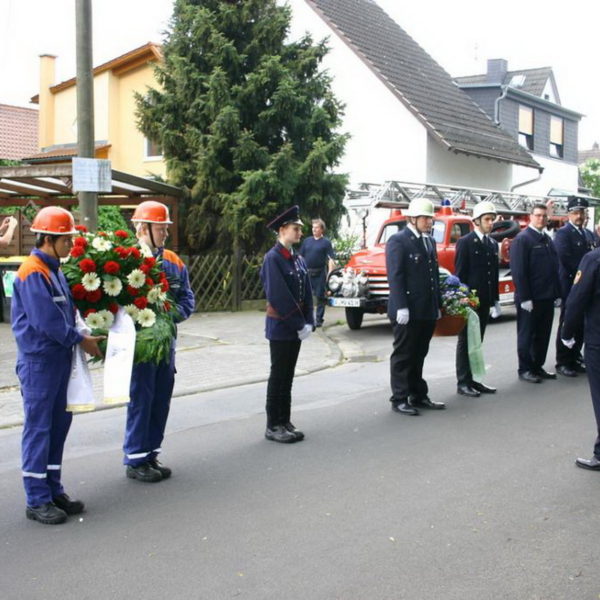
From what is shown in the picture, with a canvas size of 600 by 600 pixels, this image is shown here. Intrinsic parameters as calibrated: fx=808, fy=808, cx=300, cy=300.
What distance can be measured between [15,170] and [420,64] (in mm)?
17835

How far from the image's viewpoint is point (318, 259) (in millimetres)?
14406

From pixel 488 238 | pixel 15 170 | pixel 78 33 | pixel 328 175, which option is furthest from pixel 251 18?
pixel 488 238

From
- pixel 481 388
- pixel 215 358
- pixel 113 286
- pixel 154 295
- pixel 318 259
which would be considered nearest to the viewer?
pixel 113 286

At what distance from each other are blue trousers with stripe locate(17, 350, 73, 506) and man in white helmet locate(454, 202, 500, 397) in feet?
16.3

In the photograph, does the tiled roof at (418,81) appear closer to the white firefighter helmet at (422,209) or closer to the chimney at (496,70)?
the chimney at (496,70)

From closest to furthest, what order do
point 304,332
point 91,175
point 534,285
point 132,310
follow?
point 132,310, point 304,332, point 534,285, point 91,175

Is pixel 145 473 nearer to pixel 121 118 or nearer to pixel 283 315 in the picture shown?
pixel 283 315

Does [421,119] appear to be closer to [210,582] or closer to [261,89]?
[261,89]

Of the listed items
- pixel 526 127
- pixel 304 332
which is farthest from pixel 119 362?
pixel 526 127

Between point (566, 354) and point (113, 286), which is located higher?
point (113, 286)

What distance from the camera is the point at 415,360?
7973 mm

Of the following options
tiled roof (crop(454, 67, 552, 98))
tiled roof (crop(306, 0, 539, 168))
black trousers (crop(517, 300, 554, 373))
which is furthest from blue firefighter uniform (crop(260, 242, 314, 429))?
tiled roof (crop(454, 67, 552, 98))

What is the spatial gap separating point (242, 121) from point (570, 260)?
9.51 metres

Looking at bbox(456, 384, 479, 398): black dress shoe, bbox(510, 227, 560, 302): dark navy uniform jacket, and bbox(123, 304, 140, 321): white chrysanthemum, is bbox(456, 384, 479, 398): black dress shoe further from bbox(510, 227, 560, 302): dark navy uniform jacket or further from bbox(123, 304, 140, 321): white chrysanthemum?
bbox(123, 304, 140, 321): white chrysanthemum
